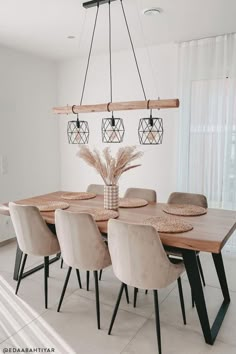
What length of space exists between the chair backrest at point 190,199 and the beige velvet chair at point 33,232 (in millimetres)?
1282

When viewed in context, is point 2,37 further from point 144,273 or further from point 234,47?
point 144,273

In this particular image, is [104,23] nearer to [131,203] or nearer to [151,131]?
[151,131]

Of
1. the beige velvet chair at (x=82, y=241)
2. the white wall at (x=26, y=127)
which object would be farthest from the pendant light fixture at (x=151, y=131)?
the white wall at (x=26, y=127)

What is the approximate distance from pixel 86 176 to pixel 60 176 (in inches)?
21.8

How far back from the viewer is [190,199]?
312 cm

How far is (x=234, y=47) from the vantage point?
3514mm

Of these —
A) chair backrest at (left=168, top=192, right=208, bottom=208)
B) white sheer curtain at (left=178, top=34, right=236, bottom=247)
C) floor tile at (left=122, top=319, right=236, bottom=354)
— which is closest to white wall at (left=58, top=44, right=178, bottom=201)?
white sheer curtain at (left=178, top=34, right=236, bottom=247)

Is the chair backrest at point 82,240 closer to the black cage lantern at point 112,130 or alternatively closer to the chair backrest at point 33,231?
the chair backrest at point 33,231

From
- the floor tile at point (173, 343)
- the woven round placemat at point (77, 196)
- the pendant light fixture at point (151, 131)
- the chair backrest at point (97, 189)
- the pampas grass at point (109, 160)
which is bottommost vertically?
the floor tile at point (173, 343)

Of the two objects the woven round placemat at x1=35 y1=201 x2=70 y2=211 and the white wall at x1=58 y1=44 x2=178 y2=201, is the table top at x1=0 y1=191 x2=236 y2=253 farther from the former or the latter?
the white wall at x1=58 y1=44 x2=178 y2=201

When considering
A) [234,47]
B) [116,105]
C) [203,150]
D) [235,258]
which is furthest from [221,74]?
[235,258]

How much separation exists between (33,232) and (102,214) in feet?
2.02

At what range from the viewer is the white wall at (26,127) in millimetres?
4086

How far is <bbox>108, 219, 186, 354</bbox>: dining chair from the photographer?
1978 millimetres
